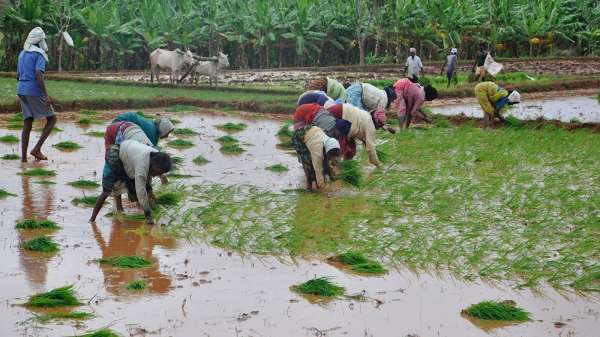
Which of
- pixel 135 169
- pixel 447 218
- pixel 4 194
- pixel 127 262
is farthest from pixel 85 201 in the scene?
pixel 447 218

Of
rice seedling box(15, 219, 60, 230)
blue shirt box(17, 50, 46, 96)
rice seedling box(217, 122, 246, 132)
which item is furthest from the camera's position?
rice seedling box(217, 122, 246, 132)

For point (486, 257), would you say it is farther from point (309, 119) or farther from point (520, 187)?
point (309, 119)

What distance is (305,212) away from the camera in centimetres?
851

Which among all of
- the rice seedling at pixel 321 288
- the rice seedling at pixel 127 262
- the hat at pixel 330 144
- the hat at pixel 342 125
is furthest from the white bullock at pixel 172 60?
the rice seedling at pixel 321 288

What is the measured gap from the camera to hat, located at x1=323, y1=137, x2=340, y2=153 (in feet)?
30.3

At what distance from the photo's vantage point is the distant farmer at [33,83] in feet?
35.2

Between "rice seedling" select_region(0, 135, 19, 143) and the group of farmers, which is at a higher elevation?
the group of farmers

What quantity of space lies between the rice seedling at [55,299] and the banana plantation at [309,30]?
73.9 feet

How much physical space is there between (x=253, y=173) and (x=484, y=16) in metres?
22.1

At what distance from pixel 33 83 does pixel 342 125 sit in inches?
145

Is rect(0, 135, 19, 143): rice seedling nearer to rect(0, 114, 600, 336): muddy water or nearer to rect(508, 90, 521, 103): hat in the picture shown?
rect(0, 114, 600, 336): muddy water

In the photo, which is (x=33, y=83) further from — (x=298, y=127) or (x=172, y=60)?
(x=172, y=60)

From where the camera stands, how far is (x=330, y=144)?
9.27m

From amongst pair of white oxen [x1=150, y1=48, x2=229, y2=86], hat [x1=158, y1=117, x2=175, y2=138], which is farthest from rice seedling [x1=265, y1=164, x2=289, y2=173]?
pair of white oxen [x1=150, y1=48, x2=229, y2=86]
